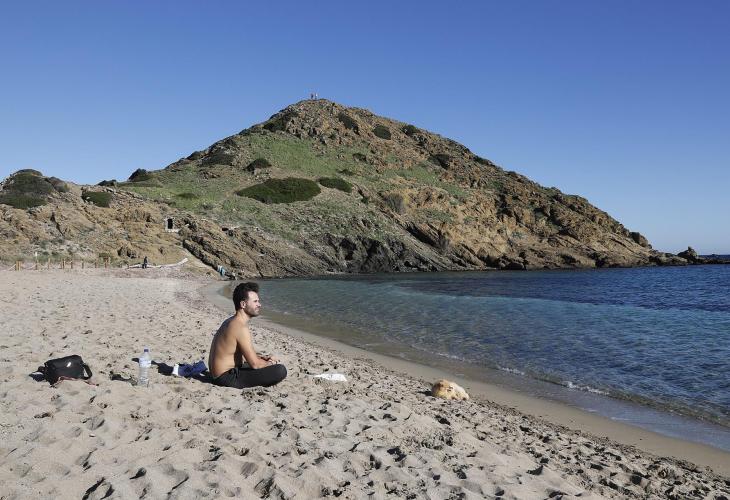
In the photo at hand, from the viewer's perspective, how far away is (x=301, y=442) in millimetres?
5375

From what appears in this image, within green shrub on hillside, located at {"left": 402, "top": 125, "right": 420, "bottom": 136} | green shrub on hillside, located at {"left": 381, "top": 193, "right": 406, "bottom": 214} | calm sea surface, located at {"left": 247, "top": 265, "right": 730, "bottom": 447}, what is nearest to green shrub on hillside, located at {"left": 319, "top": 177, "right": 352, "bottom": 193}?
green shrub on hillside, located at {"left": 381, "top": 193, "right": 406, "bottom": 214}

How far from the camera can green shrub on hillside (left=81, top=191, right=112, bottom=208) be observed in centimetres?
4397

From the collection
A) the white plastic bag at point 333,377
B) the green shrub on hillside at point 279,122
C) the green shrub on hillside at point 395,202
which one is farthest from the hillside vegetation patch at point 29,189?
the white plastic bag at point 333,377

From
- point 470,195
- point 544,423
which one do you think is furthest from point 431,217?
point 544,423

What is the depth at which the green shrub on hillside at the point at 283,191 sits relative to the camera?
55844 millimetres

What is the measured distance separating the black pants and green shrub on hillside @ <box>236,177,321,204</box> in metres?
48.9

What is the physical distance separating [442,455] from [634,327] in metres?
16.4

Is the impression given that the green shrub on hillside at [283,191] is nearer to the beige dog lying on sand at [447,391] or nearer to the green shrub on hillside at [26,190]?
the green shrub on hillside at [26,190]

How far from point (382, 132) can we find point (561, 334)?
71.8m

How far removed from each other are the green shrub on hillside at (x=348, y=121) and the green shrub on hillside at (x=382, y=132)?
3738mm

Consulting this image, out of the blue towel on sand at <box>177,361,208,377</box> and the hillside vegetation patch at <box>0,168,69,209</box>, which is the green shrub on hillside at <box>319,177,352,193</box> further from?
the blue towel on sand at <box>177,361,208,377</box>

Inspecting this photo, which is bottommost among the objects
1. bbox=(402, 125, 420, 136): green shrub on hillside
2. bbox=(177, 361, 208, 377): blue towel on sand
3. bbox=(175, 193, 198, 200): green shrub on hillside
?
bbox=(177, 361, 208, 377): blue towel on sand

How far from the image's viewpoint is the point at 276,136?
76.9m

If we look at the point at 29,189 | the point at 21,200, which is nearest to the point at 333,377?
the point at 21,200
